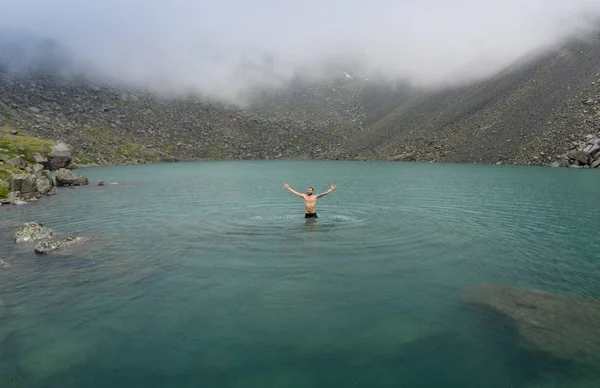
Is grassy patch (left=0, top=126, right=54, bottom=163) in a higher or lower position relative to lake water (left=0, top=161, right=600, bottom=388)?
higher

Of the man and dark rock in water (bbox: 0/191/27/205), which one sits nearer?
the man

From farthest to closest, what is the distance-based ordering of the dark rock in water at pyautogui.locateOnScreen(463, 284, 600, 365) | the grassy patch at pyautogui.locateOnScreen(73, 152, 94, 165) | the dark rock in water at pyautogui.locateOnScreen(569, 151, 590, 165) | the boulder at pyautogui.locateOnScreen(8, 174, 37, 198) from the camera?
the grassy patch at pyautogui.locateOnScreen(73, 152, 94, 165) < the dark rock in water at pyautogui.locateOnScreen(569, 151, 590, 165) < the boulder at pyautogui.locateOnScreen(8, 174, 37, 198) < the dark rock in water at pyautogui.locateOnScreen(463, 284, 600, 365)

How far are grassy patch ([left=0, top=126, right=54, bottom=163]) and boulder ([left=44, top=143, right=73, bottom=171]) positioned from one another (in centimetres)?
166

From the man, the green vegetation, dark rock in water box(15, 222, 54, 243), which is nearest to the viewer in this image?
dark rock in water box(15, 222, 54, 243)

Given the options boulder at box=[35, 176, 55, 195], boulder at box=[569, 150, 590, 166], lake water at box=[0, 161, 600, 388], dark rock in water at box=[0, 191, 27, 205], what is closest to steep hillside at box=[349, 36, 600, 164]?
boulder at box=[569, 150, 590, 166]

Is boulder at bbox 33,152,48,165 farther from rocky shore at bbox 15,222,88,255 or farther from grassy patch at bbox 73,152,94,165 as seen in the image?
rocky shore at bbox 15,222,88,255

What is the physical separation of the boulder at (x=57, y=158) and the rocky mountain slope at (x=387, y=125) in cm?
1977

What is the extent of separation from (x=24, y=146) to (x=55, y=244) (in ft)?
337

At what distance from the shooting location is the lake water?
38.0 ft

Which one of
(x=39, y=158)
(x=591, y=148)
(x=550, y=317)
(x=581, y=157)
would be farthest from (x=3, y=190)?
(x=591, y=148)

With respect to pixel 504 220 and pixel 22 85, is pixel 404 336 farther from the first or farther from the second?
pixel 22 85

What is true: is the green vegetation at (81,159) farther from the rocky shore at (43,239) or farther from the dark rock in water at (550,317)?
the dark rock in water at (550,317)

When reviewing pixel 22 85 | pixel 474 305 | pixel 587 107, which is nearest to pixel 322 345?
pixel 474 305

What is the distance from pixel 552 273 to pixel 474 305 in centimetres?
602
